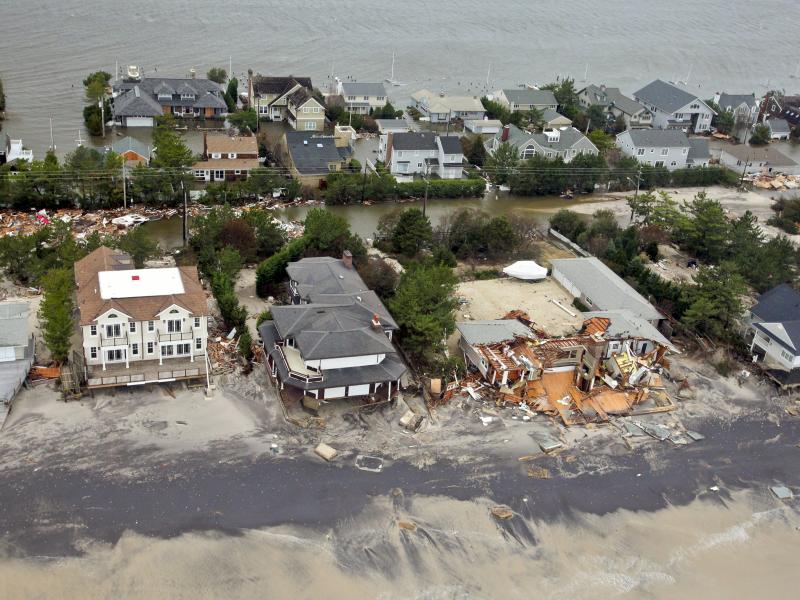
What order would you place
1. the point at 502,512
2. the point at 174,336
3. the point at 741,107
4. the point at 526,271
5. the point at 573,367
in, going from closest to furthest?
the point at 502,512, the point at 174,336, the point at 573,367, the point at 526,271, the point at 741,107

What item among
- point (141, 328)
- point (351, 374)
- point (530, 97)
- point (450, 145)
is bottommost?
point (351, 374)

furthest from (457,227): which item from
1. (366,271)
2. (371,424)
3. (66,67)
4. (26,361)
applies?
(66,67)

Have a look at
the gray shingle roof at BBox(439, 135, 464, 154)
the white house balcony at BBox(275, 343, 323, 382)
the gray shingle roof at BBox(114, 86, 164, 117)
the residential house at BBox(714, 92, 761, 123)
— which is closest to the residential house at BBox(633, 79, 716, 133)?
the residential house at BBox(714, 92, 761, 123)

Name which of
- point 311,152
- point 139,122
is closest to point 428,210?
point 311,152

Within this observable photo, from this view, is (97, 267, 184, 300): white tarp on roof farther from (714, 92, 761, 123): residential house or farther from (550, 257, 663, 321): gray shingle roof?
(714, 92, 761, 123): residential house

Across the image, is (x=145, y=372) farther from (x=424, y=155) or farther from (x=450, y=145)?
(x=450, y=145)

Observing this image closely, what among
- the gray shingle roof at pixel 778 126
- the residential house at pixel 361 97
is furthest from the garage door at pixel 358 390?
the gray shingle roof at pixel 778 126

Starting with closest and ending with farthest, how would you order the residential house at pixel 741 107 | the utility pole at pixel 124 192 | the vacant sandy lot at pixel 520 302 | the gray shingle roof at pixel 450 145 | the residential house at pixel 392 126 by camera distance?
the vacant sandy lot at pixel 520 302 → the utility pole at pixel 124 192 → the gray shingle roof at pixel 450 145 → the residential house at pixel 392 126 → the residential house at pixel 741 107

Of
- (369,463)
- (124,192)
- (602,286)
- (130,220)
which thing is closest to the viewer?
(369,463)

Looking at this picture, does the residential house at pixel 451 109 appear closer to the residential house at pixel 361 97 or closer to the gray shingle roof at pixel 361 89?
the residential house at pixel 361 97
